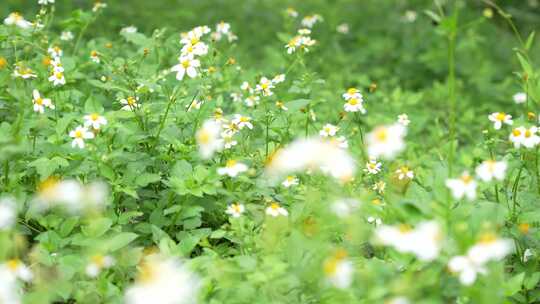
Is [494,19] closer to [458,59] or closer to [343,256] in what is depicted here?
[458,59]

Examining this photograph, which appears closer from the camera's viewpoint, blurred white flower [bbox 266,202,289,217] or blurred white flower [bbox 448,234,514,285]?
blurred white flower [bbox 448,234,514,285]

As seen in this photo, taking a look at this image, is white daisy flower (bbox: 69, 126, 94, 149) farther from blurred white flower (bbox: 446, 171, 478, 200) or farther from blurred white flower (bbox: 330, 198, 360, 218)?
blurred white flower (bbox: 446, 171, 478, 200)

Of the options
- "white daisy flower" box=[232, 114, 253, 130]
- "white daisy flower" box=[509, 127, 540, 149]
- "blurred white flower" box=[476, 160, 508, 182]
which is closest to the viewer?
"blurred white flower" box=[476, 160, 508, 182]

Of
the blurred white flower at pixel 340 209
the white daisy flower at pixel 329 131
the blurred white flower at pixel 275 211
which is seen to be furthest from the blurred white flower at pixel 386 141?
the white daisy flower at pixel 329 131

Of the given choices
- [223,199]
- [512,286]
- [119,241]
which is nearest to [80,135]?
[119,241]

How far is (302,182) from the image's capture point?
2434mm

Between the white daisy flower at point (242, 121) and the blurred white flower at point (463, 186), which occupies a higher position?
the white daisy flower at point (242, 121)

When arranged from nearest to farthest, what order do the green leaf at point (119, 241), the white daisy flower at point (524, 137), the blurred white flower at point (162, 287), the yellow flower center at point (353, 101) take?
the blurred white flower at point (162, 287) < the green leaf at point (119, 241) < the white daisy flower at point (524, 137) < the yellow flower center at point (353, 101)

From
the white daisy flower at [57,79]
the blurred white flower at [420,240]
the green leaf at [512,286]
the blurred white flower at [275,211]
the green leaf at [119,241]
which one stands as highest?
the white daisy flower at [57,79]

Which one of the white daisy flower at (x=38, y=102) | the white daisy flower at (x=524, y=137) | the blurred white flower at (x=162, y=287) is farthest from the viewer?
the white daisy flower at (x=38, y=102)

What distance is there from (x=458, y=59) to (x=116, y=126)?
3.65 m

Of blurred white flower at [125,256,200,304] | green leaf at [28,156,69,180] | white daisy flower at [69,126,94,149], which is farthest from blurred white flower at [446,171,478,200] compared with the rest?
green leaf at [28,156,69,180]

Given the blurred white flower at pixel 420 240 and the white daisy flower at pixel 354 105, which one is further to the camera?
the white daisy flower at pixel 354 105

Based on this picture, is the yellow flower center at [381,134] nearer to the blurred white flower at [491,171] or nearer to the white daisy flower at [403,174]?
the blurred white flower at [491,171]
